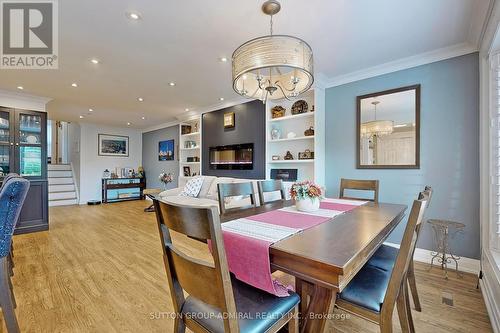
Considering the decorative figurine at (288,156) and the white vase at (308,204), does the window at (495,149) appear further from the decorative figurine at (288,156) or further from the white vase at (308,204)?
the decorative figurine at (288,156)

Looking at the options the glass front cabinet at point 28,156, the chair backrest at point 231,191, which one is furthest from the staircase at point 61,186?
the chair backrest at point 231,191

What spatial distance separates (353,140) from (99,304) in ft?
11.5

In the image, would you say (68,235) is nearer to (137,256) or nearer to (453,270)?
(137,256)

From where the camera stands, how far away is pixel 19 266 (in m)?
2.59

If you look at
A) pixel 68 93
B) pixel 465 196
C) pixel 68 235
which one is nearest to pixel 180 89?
pixel 68 93

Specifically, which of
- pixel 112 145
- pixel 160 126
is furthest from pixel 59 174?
pixel 160 126

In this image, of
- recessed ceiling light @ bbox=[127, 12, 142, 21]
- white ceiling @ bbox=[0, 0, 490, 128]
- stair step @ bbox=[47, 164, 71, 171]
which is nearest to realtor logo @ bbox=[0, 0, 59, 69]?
white ceiling @ bbox=[0, 0, 490, 128]

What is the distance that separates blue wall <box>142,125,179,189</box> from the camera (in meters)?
6.98

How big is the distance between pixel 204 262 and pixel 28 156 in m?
5.14

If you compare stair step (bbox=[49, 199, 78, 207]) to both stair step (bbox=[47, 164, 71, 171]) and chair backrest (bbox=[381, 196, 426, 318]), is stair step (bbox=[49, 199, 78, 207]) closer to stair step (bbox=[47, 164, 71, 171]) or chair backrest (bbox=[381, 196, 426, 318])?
stair step (bbox=[47, 164, 71, 171])

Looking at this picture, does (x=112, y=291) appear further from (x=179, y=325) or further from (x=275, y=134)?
(x=275, y=134)

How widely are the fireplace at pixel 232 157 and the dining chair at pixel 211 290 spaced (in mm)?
3557

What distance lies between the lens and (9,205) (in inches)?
52.9

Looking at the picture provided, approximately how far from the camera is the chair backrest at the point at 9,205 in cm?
130
